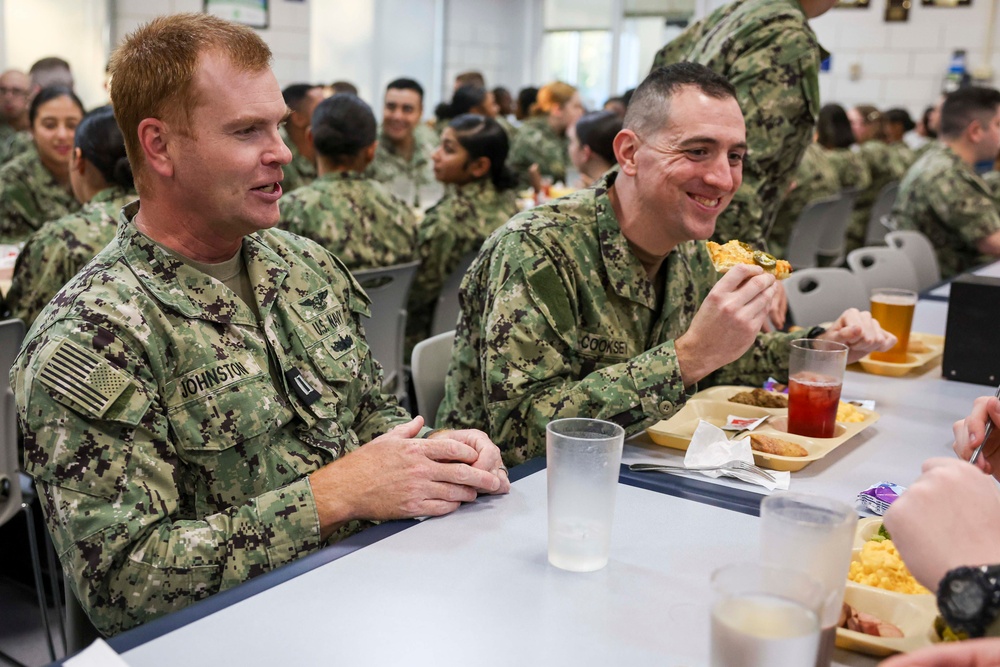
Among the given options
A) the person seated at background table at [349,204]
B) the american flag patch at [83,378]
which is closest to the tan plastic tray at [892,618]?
the american flag patch at [83,378]

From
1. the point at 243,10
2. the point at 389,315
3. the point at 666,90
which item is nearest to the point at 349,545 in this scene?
the point at 666,90

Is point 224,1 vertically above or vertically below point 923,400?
above

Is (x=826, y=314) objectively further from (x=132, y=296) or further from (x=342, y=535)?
(x=132, y=296)

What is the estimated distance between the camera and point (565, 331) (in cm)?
194

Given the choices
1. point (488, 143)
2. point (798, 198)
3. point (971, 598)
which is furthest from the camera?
point (798, 198)

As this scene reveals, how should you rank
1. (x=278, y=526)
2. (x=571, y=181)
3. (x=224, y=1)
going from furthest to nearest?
(x=571, y=181) < (x=224, y=1) < (x=278, y=526)

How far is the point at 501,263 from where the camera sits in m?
1.95

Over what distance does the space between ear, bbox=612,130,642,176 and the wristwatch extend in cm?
123

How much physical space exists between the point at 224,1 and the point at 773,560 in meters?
7.84

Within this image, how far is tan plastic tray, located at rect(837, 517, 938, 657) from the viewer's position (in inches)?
42.1

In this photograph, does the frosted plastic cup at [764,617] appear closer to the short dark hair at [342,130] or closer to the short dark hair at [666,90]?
the short dark hair at [666,90]

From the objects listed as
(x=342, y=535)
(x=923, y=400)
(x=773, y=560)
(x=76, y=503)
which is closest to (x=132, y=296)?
(x=76, y=503)

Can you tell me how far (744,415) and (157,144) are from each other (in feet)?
3.98

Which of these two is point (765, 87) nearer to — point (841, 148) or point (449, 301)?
point (449, 301)
